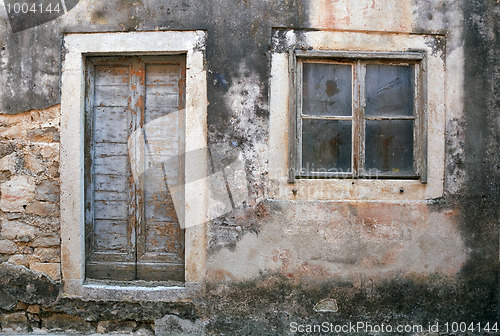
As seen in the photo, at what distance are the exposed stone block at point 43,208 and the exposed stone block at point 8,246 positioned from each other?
1.03ft

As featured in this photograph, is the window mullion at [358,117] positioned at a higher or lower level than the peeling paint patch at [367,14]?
lower

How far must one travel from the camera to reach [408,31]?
307 cm

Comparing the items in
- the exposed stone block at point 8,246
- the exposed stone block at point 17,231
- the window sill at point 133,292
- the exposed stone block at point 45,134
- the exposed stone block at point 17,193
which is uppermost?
the exposed stone block at point 45,134

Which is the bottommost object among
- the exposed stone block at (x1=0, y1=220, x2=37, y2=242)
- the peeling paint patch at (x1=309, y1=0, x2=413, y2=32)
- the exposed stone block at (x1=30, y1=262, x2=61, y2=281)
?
the exposed stone block at (x1=30, y1=262, x2=61, y2=281)

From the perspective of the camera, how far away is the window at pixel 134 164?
10.5 ft

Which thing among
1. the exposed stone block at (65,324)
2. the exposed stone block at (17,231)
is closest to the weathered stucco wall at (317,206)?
the exposed stone block at (65,324)

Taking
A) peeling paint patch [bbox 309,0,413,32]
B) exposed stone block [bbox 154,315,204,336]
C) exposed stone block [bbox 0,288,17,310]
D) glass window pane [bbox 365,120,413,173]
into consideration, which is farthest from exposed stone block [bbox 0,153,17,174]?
glass window pane [bbox 365,120,413,173]

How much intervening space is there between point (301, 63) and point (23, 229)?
8.85 ft

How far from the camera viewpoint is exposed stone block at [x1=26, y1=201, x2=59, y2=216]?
10.3 ft

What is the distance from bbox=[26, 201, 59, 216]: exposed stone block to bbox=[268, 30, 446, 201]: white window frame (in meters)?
1.80

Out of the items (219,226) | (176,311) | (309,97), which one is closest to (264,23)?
(309,97)

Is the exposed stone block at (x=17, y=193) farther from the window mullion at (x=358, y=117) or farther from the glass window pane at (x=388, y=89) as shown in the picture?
the glass window pane at (x=388, y=89)

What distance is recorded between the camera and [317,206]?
3.06 meters

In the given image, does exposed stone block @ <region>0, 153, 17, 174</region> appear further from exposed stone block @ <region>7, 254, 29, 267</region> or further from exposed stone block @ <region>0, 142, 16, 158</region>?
exposed stone block @ <region>7, 254, 29, 267</region>
